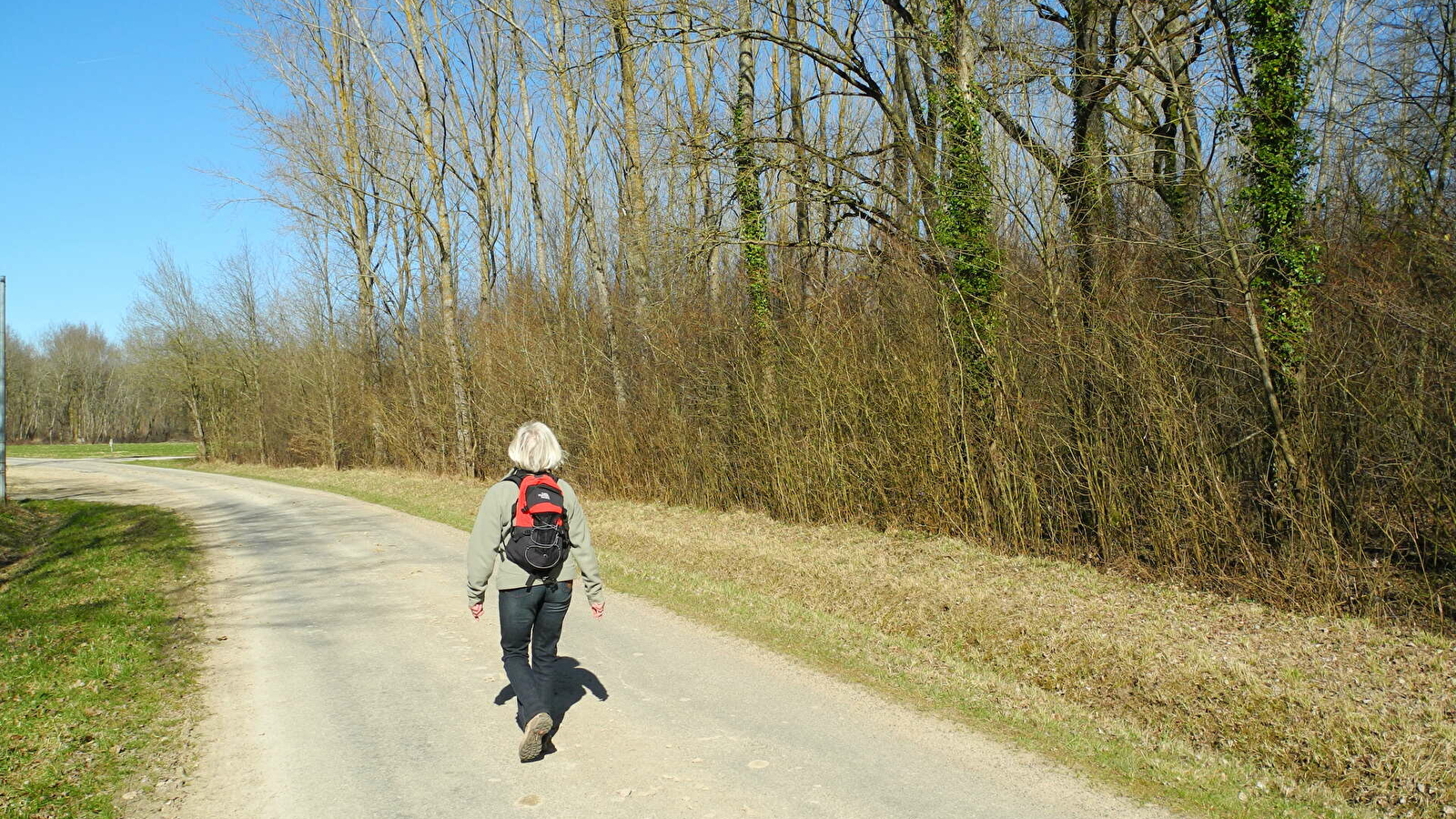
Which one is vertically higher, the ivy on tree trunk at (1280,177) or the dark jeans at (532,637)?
the ivy on tree trunk at (1280,177)

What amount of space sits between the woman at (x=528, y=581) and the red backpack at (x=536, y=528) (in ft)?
0.10

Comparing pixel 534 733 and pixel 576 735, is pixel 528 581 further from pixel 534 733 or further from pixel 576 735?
pixel 576 735

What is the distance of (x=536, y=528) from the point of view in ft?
17.3

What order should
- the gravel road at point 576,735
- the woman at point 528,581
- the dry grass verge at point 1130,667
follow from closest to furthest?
the gravel road at point 576,735
the dry grass verge at point 1130,667
the woman at point 528,581

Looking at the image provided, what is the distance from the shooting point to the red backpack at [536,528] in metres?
5.28

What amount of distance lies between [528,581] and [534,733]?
2.79 ft

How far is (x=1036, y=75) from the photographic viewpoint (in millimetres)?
12094

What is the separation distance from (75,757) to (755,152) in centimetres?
1233

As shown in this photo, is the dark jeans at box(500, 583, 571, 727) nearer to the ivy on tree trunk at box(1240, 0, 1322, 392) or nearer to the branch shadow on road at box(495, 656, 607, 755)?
the branch shadow on road at box(495, 656, 607, 755)

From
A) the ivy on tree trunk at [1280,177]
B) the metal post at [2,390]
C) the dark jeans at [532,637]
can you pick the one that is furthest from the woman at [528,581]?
the metal post at [2,390]

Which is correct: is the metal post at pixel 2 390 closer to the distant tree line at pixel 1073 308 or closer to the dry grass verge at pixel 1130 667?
the distant tree line at pixel 1073 308

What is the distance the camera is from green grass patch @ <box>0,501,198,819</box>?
5186 millimetres

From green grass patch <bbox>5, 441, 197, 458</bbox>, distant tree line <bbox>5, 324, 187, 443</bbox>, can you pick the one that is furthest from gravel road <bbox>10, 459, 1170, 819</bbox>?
distant tree line <bbox>5, 324, 187, 443</bbox>

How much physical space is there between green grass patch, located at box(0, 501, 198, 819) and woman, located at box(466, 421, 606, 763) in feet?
6.94
